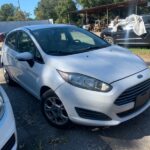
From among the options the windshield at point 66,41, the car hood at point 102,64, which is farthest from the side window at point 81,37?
the car hood at point 102,64

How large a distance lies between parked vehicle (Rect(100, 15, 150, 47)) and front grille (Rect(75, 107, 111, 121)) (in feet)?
26.5

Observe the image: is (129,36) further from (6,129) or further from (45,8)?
(45,8)

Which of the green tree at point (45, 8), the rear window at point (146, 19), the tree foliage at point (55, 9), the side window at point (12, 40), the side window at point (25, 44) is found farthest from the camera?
the green tree at point (45, 8)

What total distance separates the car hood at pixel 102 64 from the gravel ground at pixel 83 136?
828 mm

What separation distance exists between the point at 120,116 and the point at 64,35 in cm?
215

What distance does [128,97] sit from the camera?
3936mm

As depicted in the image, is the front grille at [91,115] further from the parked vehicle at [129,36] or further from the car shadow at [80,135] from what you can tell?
the parked vehicle at [129,36]

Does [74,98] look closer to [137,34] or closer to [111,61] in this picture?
[111,61]

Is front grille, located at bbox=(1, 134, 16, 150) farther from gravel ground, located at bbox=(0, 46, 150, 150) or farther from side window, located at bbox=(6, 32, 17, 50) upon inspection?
side window, located at bbox=(6, 32, 17, 50)

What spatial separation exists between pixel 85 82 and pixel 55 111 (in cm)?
78

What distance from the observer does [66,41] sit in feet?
17.3

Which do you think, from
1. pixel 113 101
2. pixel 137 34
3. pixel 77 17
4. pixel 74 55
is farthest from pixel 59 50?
pixel 77 17

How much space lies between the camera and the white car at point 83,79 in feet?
12.7

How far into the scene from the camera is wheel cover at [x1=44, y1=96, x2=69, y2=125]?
14.0ft
